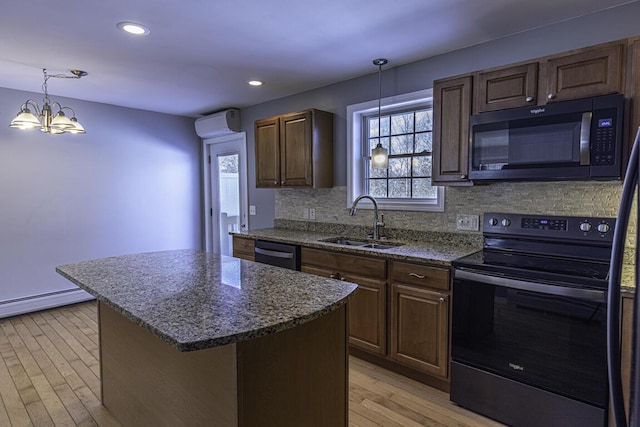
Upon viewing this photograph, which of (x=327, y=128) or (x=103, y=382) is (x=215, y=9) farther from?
(x=103, y=382)

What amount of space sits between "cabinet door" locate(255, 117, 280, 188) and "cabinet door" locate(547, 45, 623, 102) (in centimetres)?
242

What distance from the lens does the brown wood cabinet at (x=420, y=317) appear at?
2.34 meters

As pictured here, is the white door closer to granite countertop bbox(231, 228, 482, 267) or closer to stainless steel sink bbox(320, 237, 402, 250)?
granite countertop bbox(231, 228, 482, 267)

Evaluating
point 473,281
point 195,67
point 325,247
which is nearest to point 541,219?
point 473,281

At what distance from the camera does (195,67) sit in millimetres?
3150

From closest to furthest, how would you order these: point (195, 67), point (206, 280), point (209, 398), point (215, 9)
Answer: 1. point (209, 398)
2. point (206, 280)
3. point (215, 9)
4. point (195, 67)

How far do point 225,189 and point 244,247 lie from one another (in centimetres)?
162

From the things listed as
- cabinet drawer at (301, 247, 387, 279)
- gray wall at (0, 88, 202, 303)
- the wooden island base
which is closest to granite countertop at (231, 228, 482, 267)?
cabinet drawer at (301, 247, 387, 279)

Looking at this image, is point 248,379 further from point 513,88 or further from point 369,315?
point 513,88

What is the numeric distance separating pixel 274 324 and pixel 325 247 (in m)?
1.74

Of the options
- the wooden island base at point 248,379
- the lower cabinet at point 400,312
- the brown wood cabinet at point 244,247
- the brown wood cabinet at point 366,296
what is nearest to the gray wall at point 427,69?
the brown wood cabinet at point 244,247

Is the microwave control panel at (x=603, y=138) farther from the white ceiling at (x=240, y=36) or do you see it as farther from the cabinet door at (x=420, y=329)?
the cabinet door at (x=420, y=329)

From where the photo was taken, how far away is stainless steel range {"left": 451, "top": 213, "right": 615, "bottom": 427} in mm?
1829

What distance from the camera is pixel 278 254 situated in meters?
3.29
